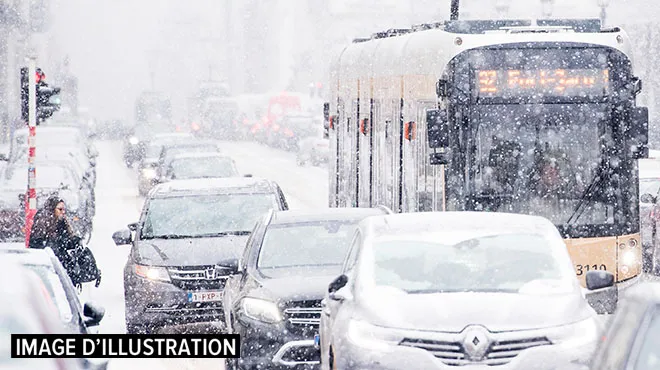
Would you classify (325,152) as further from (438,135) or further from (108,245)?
(438,135)

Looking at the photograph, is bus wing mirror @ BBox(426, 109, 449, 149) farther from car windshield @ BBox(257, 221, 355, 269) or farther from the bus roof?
car windshield @ BBox(257, 221, 355, 269)

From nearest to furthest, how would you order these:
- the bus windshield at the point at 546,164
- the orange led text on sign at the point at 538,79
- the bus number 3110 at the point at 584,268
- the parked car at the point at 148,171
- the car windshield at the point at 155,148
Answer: the bus windshield at the point at 546,164, the bus number 3110 at the point at 584,268, the orange led text on sign at the point at 538,79, the parked car at the point at 148,171, the car windshield at the point at 155,148

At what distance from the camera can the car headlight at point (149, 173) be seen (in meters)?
44.4

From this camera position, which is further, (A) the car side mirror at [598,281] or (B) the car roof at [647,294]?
(A) the car side mirror at [598,281]

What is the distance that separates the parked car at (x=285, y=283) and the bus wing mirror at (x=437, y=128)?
1.03 m

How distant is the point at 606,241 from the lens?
16.0 m

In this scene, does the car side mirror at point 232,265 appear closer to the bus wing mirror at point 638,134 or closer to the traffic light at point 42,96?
the bus wing mirror at point 638,134

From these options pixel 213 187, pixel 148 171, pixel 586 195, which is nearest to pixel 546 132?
pixel 586 195

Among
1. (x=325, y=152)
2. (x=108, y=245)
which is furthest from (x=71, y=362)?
(x=325, y=152)

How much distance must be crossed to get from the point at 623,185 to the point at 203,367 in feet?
14.7

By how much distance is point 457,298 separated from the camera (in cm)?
1064

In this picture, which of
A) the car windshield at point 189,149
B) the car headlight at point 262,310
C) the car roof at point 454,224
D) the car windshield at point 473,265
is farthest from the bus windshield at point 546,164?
the car windshield at point 189,149

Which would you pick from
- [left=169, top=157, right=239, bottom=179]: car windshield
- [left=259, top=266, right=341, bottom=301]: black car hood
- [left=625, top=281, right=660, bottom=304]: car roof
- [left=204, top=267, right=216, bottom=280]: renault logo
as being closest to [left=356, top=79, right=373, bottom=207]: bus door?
[left=204, top=267, right=216, bottom=280]: renault logo

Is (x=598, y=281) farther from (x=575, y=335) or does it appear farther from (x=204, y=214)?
(x=204, y=214)
